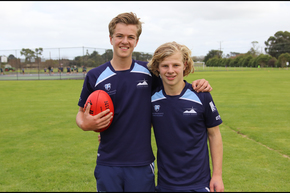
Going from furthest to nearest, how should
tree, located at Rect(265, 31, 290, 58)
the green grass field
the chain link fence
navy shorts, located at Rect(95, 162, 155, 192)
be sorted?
1. tree, located at Rect(265, 31, 290, 58)
2. the chain link fence
3. the green grass field
4. navy shorts, located at Rect(95, 162, 155, 192)

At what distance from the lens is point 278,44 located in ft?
283

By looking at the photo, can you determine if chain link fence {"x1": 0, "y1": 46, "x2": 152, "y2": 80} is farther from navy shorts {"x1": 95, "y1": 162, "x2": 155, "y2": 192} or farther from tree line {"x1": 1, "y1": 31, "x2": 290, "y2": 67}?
navy shorts {"x1": 95, "y1": 162, "x2": 155, "y2": 192}

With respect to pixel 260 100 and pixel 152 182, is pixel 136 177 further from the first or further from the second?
pixel 260 100

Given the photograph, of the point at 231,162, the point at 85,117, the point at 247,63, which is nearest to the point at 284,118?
the point at 231,162

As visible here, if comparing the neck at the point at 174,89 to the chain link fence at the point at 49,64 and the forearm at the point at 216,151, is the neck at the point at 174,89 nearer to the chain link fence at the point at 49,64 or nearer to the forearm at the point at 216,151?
the forearm at the point at 216,151

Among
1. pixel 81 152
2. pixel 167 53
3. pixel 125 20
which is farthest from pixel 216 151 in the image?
pixel 81 152

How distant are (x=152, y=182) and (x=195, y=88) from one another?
3.59 feet

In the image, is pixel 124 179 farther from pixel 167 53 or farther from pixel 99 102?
pixel 167 53

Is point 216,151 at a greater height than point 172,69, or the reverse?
point 172,69

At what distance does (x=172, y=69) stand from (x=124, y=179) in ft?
4.05

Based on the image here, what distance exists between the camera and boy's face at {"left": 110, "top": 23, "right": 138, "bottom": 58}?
2.84 m

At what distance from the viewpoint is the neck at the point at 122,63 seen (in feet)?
9.48

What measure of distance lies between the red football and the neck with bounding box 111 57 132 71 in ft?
1.10

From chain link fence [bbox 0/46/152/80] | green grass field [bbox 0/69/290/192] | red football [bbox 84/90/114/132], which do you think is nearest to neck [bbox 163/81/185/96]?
red football [bbox 84/90/114/132]
